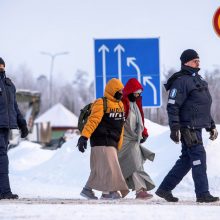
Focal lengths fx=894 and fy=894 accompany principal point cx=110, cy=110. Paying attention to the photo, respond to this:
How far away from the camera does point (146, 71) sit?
15.0m

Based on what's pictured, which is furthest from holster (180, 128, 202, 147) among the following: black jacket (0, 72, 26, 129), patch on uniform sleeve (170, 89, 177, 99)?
black jacket (0, 72, 26, 129)

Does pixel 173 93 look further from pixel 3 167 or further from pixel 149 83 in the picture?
pixel 149 83

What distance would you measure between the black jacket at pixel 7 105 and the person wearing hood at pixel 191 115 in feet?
6.23

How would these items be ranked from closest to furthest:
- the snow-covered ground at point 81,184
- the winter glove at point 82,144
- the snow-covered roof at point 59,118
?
the snow-covered ground at point 81,184 < the winter glove at point 82,144 < the snow-covered roof at point 59,118

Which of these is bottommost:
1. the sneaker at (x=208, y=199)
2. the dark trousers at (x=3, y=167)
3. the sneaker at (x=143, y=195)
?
the sneaker at (x=143, y=195)

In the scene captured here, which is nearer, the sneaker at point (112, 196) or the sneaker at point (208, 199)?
the sneaker at point (208, 199)

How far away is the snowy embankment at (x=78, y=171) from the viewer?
1442cm

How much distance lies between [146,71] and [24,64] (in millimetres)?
108585

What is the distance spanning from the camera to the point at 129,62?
15.0 m

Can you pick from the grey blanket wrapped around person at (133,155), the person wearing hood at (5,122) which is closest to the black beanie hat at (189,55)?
the grey blanket wrapped around person at (133,155)

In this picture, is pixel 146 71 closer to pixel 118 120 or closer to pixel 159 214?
pixel 118 120

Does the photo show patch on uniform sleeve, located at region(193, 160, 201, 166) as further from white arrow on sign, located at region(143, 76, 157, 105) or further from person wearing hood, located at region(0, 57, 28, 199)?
white arrow on sign, located at region(143, 76, 157, 105)

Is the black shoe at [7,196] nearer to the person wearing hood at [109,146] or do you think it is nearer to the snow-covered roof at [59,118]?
the person wearing hood at [109,146]

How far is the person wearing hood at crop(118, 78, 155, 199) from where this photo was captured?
1085 cm
